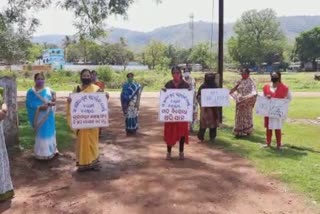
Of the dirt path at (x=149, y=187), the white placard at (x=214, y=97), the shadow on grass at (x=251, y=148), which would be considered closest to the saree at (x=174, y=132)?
the dirt path at (x=149, y=187)

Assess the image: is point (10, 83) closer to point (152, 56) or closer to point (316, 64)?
point (152, 56)

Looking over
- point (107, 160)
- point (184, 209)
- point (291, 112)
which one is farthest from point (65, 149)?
point (291, 112)

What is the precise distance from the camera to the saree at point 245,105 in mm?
11523

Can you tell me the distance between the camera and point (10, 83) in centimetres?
923

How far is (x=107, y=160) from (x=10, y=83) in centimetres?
233

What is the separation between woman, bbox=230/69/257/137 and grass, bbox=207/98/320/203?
0.86 ft

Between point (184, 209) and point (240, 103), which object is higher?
point (240, 103)

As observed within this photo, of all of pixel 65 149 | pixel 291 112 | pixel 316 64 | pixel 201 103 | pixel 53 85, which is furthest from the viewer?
pixel 316 64

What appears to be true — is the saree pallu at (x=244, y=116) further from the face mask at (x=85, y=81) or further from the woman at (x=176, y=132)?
the face mask at (x=85, y=81)

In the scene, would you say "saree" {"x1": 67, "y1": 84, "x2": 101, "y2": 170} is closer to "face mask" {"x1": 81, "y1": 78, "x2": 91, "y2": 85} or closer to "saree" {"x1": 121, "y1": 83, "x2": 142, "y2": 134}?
"face mask" {"x1": 81, "y1": 78, "x2": 91, "y2": 85}

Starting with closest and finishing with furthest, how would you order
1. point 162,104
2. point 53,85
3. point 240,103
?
point 162,104
point 240,103
point 53,85

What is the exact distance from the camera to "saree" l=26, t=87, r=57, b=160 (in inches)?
330

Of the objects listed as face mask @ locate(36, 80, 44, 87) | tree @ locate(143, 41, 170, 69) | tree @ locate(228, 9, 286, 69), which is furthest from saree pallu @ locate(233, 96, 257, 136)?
tree @ locate(228, 9, 286, 69)

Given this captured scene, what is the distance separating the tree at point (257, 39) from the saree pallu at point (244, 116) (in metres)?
A: 83.4
